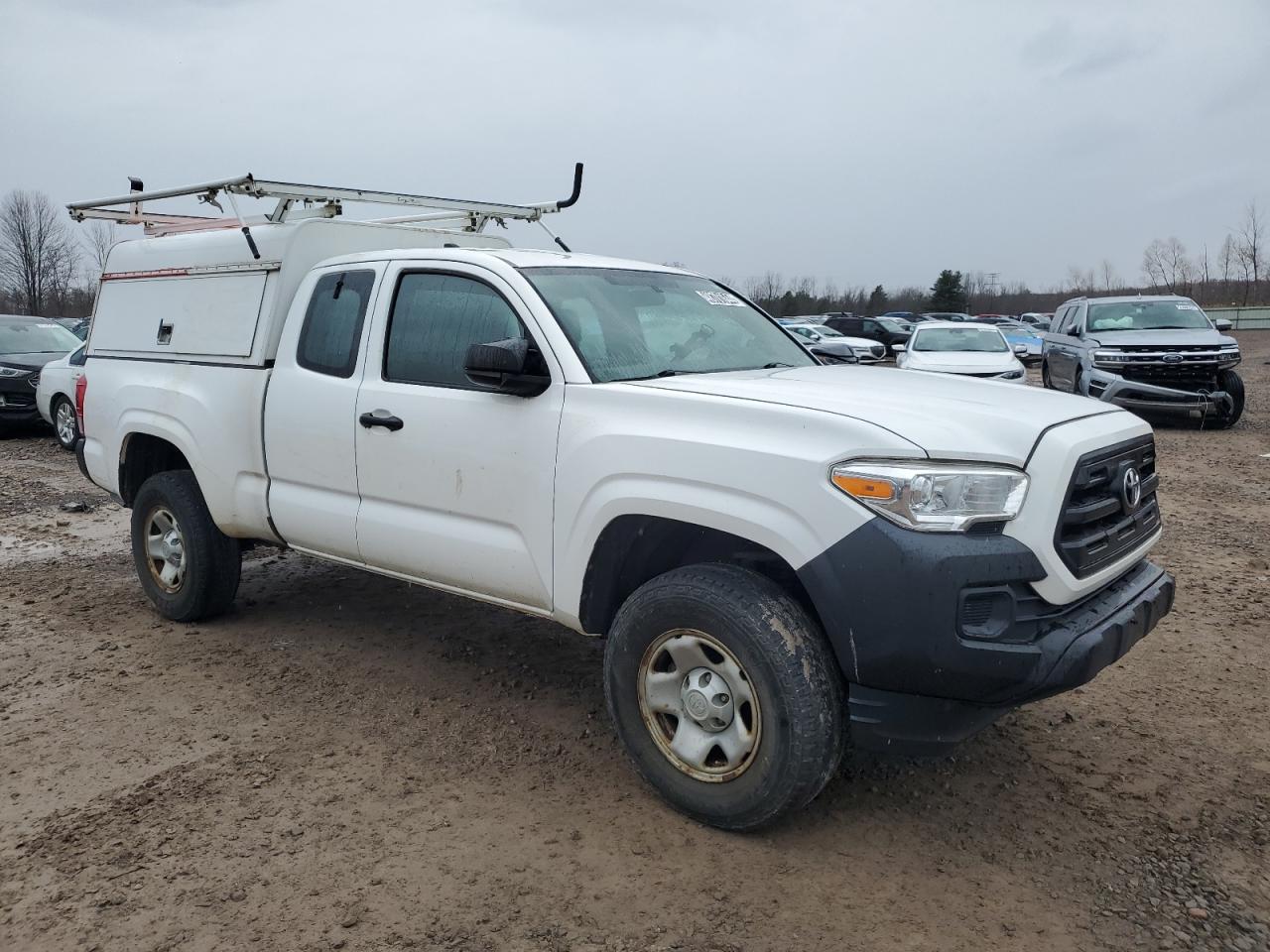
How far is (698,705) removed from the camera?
3.27 meters

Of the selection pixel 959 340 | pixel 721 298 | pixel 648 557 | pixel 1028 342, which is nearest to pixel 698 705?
pixel 648 557

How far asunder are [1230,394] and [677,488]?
12538 mm

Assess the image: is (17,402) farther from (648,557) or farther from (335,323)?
(648,557)

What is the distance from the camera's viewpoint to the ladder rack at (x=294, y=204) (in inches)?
195

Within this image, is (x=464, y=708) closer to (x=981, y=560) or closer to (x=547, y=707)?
(x=547, y=707)

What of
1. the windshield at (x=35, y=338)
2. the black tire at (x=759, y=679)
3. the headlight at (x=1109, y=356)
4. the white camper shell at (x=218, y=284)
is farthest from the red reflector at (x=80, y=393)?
the headlight at (x=1109, y=356)

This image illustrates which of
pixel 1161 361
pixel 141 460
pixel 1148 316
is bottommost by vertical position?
pixel 141 460

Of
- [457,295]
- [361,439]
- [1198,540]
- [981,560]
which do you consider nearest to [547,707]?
[361,439]

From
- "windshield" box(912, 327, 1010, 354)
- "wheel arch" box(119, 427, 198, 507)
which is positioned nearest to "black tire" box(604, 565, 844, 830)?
"wheel arch" box(119, 427, 198, 507)

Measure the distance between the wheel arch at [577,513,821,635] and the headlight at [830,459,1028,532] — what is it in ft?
1.51

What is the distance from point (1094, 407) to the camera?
11.7 ft

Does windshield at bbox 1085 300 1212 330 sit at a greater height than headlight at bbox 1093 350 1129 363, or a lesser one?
greater

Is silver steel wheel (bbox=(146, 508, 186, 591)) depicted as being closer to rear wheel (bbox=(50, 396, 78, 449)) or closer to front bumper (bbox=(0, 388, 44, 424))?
rear wheel (bbox=(50, 396, 78, 449))

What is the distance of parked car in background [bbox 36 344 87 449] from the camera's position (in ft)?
41.0
